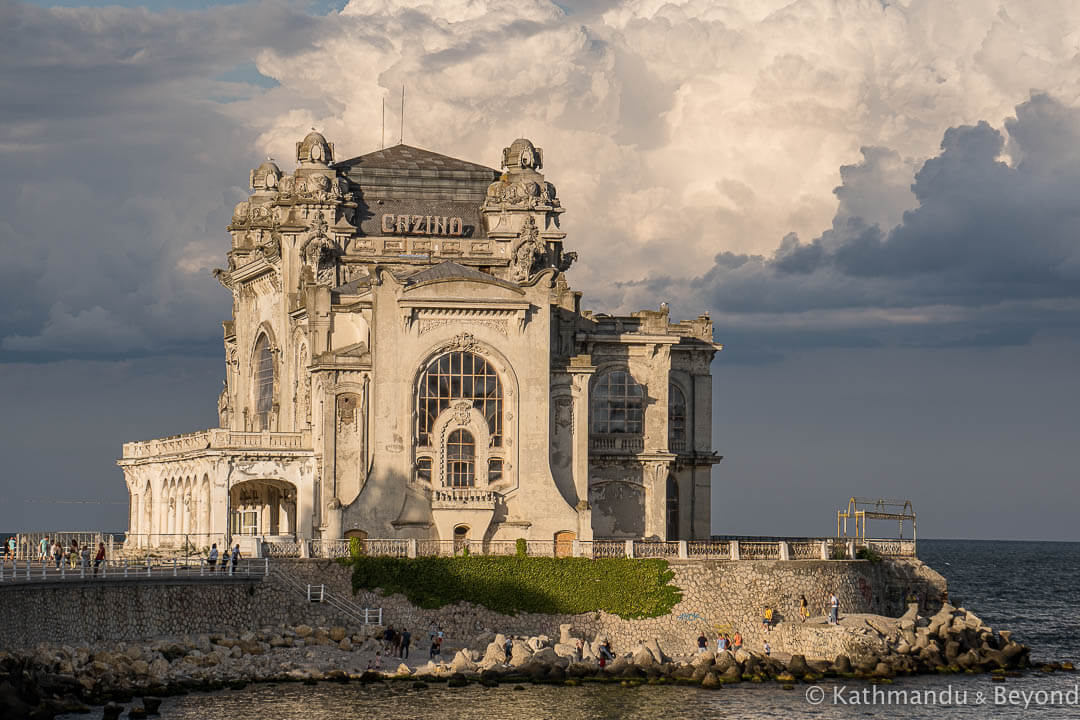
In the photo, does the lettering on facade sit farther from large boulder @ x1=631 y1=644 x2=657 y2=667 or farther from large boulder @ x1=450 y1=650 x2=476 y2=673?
large boulder @ x1=450 y1=650 x2=476 y2=673

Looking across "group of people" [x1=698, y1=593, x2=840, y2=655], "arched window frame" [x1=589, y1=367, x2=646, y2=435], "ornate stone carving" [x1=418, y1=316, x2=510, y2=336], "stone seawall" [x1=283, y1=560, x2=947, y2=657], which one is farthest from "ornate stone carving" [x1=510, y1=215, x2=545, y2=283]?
"group of people" [x1=698, y1=593, x2=840, y2=655]

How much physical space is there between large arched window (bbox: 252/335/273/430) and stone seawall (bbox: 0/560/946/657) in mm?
23745

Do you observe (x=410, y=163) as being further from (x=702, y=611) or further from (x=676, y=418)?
(x=702, y=611)

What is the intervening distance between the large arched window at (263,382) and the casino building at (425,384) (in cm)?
21

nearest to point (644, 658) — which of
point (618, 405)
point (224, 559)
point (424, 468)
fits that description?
point (424, 468)

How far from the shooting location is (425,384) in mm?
82312

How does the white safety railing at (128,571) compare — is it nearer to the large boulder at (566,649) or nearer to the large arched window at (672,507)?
the large boulder at (566,649)

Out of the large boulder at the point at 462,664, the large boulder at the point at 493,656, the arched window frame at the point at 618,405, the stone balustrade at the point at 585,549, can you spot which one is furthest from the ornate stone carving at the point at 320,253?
the large boulder at the point at 462,664

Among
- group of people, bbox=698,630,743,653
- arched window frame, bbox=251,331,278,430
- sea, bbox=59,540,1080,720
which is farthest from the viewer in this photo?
arched window frame, bbox=251,331,278,430

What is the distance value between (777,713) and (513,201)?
37.5 m

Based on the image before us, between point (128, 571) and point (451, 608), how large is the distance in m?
12.8

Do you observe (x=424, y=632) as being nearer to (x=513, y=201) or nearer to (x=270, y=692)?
(x=270, y=692)

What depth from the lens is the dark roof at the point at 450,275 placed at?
82.7 metres

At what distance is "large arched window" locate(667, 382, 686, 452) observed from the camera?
95.7 meters
